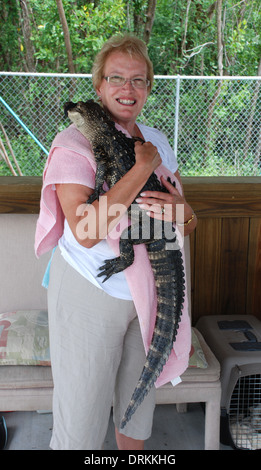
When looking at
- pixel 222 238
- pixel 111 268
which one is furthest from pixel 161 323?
pixel 222 238

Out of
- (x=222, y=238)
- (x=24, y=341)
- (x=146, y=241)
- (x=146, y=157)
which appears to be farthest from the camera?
(x=222, y=238)

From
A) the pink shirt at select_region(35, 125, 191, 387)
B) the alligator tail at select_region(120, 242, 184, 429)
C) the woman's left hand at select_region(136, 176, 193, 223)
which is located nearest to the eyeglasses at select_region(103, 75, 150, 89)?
the pink shirt at select_region(35, 125, 191, 387)

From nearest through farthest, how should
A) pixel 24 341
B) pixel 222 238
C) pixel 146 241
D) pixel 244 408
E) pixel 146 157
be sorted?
pixel 146 157 < pixel 146 241 < pixel 24 341 < pixel 244 408 < pixel 222 238

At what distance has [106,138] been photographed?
126 centimetres

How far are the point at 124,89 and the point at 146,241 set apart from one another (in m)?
0.45

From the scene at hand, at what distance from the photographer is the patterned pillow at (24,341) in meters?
1.75

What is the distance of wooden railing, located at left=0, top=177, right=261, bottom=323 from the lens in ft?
7.45

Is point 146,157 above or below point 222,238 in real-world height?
A: above

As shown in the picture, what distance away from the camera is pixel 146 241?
1269mm

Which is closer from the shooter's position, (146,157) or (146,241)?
(146,157)

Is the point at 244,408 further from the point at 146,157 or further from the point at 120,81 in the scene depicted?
the point at 120,81

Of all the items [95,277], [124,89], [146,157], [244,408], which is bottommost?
[244,408]

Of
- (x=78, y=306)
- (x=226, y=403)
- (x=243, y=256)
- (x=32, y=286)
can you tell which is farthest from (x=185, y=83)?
(x=78, y=306)

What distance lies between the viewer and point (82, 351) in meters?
1.21
